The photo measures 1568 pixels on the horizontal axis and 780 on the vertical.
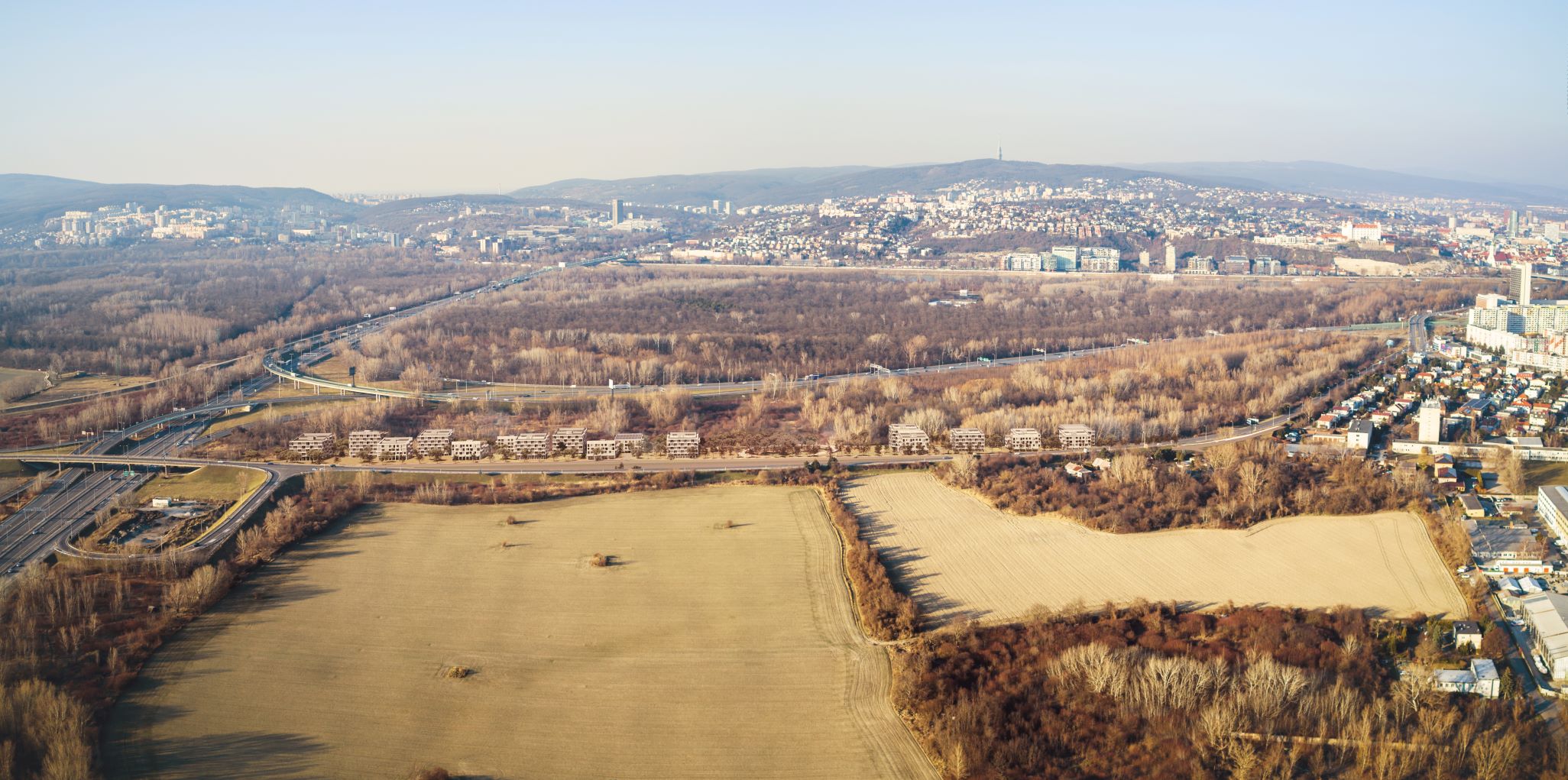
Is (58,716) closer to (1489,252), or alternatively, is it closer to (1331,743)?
(1331,743)

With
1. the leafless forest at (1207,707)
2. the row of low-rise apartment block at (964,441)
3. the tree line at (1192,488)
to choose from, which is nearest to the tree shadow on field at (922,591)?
the leafless forest at (1207,707)

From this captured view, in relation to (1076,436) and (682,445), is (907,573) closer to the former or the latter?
(682,445)

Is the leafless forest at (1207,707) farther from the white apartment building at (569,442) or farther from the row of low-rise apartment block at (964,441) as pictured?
the white apartment building at (569,442)

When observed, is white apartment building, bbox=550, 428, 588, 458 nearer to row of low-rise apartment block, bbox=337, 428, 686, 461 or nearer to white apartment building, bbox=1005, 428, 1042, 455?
row of low-rise apartment block, bbox=337, 428, 686, 461

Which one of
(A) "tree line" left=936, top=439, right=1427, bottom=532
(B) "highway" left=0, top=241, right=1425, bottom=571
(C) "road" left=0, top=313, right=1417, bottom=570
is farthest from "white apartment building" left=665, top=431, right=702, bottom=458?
(A) "tree line" left=936, top=439, right=1427, bottom=532

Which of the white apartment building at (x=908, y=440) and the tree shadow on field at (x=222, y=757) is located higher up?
the white apartment building at (x=908, y=440)

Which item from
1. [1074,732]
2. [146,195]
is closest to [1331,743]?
[1074,732]
